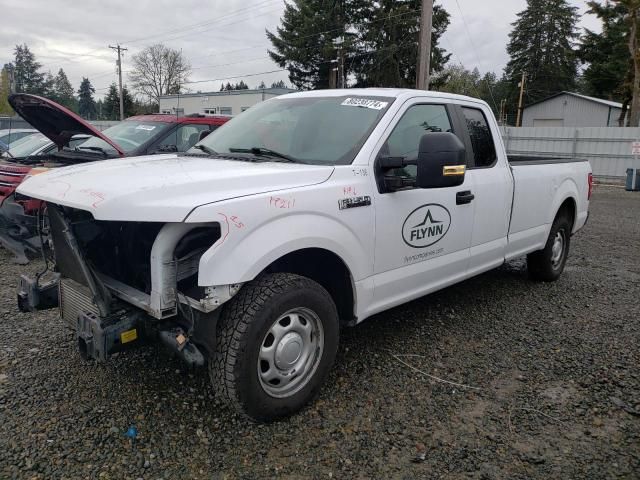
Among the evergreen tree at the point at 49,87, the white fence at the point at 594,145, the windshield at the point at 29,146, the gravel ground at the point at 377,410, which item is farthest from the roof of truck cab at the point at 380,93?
the evergreen tree at the point at 49,87

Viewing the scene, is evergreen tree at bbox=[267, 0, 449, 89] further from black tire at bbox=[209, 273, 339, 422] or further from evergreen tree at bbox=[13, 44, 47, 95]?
evergreen tree at bbox=[13, 44, 47, 95]

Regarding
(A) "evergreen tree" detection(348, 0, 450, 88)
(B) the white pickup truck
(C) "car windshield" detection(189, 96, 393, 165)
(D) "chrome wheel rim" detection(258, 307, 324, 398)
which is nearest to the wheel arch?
(B) the white pickup truck

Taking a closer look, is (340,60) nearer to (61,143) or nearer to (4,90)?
(61,143)

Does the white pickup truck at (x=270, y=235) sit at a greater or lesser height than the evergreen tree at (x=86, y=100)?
lesser

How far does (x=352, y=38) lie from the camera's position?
114 feet

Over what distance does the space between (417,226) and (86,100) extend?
111 m

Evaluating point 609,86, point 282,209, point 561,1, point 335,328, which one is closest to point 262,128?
point 282,209

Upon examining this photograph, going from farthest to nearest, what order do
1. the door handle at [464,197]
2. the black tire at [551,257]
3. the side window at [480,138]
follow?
the black tire at [551,257] < the side window at [480,138] < the door handle at [464,197]

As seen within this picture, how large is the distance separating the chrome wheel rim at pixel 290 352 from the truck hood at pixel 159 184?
0.74m

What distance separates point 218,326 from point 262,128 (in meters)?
1.74

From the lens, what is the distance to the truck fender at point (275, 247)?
2.50 m

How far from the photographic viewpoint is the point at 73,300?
3.07 metres

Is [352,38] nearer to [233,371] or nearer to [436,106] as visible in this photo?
[436,106]

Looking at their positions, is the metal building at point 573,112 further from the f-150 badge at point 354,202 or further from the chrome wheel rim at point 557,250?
the f-150 badge at point 354,202
